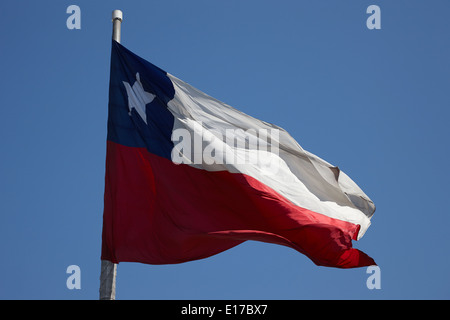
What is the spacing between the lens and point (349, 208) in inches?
656

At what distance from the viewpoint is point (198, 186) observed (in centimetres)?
1562

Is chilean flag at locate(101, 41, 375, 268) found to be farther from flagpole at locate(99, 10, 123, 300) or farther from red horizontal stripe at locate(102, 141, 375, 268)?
flagpole at locate(99, 10, 123, 300)

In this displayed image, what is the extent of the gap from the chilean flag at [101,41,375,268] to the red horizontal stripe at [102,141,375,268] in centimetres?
2

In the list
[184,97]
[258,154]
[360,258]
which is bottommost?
[360,258]

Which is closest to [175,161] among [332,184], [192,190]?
[192,190]

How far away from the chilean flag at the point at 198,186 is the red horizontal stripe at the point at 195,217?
0.06 ft

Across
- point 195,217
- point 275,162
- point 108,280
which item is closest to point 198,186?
point 195,217

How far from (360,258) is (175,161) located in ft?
12.8

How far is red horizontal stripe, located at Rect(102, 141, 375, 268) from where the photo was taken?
48.4 feet

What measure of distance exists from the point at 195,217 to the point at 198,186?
0.68 meters

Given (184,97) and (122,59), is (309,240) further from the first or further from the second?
(122,59)

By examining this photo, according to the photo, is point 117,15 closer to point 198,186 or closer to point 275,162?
point 198,186

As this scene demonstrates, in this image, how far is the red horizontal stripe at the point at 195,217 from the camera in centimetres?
1474

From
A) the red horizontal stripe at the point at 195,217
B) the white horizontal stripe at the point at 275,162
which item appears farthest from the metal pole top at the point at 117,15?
the red horizontal stripe at the point at 195,217
